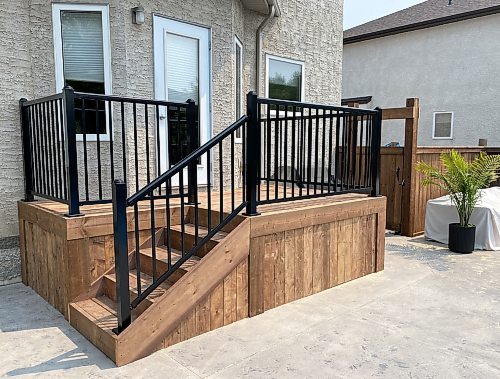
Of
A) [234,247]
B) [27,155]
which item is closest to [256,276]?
[234,247]

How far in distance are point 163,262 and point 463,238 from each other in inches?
164

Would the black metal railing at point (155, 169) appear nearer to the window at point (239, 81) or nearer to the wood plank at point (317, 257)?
the wood plank at point (317, 257)

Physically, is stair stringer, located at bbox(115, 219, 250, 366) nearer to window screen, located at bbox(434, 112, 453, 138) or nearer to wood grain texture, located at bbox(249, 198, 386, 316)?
wood grain texture, located at bbox(249, 198, 386, 316)

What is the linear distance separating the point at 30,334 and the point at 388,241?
488 cm

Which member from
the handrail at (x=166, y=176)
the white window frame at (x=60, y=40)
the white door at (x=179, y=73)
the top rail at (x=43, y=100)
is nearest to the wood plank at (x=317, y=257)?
the handrail at (x=166, y=176)

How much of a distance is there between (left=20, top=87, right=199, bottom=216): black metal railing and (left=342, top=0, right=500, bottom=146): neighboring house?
8.94 m

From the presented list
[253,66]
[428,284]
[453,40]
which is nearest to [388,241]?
[428,284]

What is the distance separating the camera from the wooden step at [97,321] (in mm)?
2600

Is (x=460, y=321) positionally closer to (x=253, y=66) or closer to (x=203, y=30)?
(x=203, y=30)

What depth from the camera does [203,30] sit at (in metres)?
4.90

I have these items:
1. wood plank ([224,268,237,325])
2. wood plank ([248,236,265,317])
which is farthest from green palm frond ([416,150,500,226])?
wood plank ([224,268,237,325])

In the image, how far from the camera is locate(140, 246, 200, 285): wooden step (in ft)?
10.0

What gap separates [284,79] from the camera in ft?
22.2

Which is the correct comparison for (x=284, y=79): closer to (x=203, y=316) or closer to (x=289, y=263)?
(x=289, y=263)
